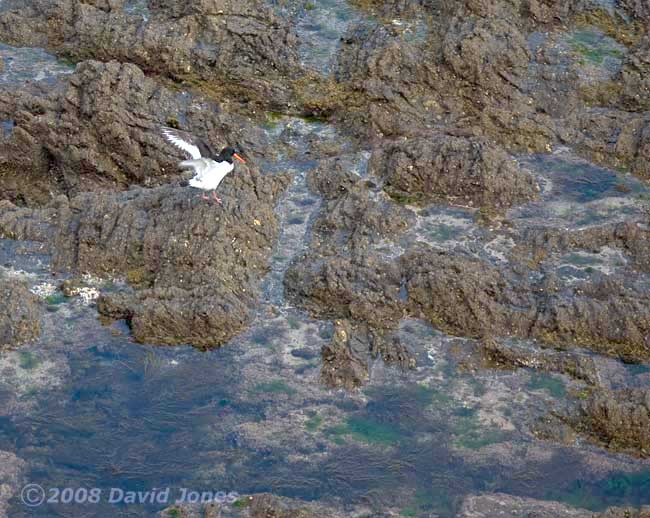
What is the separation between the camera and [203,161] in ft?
46.3

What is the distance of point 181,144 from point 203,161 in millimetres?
854

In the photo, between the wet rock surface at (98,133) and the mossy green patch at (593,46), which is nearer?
the wet rock surface at (98,133)

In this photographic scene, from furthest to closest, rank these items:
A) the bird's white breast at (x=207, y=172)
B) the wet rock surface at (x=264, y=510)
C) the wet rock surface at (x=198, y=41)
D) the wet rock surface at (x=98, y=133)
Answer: the wet rock surface at (x=198, y=41) < the wet rock surface at (x=98, y=133) < the bird's white breast at (x=207, y=172) < the wet rock surface at (x=264, y=510)

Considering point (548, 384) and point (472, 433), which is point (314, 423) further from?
point (548, 384)

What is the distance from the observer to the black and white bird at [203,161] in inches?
551

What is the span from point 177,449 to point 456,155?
547cm

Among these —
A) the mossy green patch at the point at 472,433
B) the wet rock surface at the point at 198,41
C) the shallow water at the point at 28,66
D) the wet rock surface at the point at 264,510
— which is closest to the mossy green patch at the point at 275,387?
the wet rock surface at the point at 264,510

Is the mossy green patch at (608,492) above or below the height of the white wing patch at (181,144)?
below

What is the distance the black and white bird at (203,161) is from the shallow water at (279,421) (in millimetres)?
1268

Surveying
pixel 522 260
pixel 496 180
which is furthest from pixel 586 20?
pixel 522 260

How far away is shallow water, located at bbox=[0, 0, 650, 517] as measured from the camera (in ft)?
39.3

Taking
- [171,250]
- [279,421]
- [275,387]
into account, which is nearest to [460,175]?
[171,250]

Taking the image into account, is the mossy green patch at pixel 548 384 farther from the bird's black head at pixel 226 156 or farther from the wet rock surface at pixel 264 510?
the bird's black head at pixel 226 156

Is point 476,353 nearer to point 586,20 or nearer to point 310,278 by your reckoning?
point 310,278
